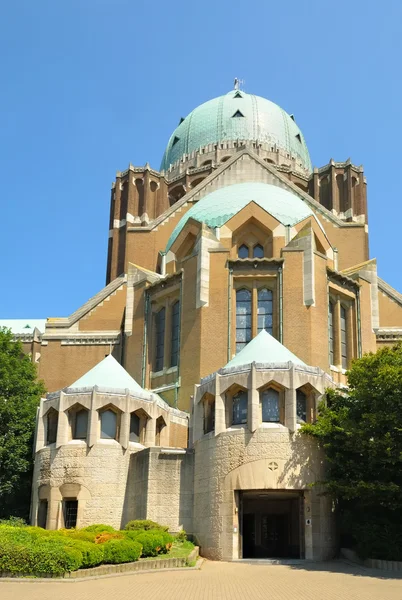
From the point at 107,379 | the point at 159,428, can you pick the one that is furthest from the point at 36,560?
the point at 159,428

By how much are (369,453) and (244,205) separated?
19.5 metres

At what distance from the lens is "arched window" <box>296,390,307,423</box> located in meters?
28.4

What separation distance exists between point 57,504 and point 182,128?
45.7 metres

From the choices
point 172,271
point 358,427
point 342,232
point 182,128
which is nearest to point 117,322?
point 172,271

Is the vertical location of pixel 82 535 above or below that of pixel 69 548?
above

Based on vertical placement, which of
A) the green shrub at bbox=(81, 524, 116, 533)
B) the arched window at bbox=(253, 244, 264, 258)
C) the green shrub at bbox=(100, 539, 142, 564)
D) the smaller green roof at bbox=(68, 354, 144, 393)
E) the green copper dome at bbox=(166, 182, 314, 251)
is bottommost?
the green shrub at bbox=(100, 539, 142, 564)

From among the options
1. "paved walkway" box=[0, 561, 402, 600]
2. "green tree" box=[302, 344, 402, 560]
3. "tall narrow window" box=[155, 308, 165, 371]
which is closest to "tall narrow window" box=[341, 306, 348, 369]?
"tall narrow window" box=[155, 308, 165, 371]

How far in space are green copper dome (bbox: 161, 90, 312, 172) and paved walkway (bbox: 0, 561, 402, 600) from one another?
47.4 meters

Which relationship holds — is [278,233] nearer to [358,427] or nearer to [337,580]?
[358,427]

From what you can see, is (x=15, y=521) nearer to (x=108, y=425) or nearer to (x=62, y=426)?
(x=62, y=426)

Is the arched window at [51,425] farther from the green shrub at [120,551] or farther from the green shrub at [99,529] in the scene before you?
the green shrub at [120,551]

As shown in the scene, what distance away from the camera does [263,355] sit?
2988cm

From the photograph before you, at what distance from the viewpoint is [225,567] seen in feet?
79.7

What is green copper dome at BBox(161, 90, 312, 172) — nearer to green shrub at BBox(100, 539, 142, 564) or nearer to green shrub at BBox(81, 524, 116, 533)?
green shrub at BBox(81, 524, 116, 533)
